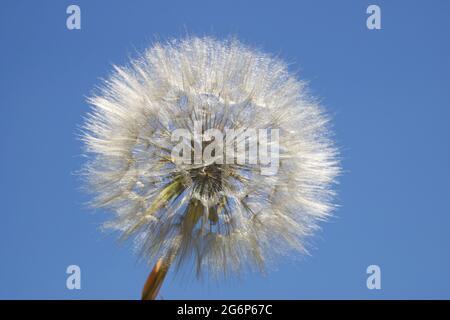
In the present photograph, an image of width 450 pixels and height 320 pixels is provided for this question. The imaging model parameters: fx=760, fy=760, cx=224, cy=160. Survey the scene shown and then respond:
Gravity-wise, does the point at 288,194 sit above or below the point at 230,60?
below

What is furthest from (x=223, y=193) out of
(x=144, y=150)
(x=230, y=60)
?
(x=230, y=60)

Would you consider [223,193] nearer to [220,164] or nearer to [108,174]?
[220,164]

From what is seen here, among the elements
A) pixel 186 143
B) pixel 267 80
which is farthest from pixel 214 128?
pixel 267 80

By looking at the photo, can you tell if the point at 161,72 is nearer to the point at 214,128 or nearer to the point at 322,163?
the point at 214,128

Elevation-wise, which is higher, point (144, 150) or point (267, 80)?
point (267, 80)

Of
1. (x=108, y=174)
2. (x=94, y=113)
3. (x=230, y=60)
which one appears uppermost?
(x=230, y=60)

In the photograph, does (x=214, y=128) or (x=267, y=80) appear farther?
(x=267, y=80)
